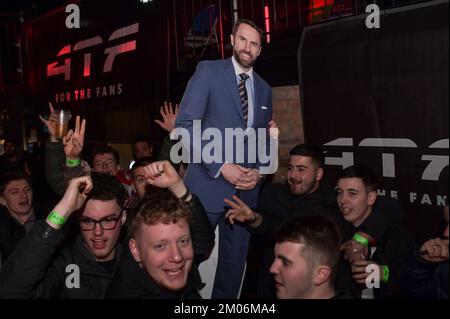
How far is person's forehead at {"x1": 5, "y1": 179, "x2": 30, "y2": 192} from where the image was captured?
3.36m

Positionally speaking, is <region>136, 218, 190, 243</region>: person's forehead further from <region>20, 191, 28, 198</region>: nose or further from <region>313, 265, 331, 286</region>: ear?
<region>20, 191, 28, 198</region>: nose

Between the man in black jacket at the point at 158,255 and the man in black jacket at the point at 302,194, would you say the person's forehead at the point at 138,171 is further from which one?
the man in black jacket at the point at 158,255

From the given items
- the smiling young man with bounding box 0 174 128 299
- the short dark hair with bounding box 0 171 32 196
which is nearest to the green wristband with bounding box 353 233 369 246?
the smiling young man with bounding box 0 174 128 299

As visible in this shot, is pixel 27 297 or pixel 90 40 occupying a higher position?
pixel 90 40

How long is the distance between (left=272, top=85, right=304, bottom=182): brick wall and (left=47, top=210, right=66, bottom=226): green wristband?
2.47 m

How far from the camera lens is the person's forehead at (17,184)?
132 inches

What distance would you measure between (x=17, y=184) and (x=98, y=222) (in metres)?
1.46

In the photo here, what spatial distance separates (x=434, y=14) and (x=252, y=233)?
5.24 ft

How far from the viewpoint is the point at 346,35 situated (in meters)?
3.09

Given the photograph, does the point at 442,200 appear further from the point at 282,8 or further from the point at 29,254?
the point at 282,8

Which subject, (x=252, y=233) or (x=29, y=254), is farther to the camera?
(x=252, y=233)

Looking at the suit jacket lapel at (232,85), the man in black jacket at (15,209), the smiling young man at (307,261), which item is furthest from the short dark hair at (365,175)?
the man in black jacket at (15,209)

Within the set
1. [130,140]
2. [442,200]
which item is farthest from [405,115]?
[130,140]

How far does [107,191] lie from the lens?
2.33 m
